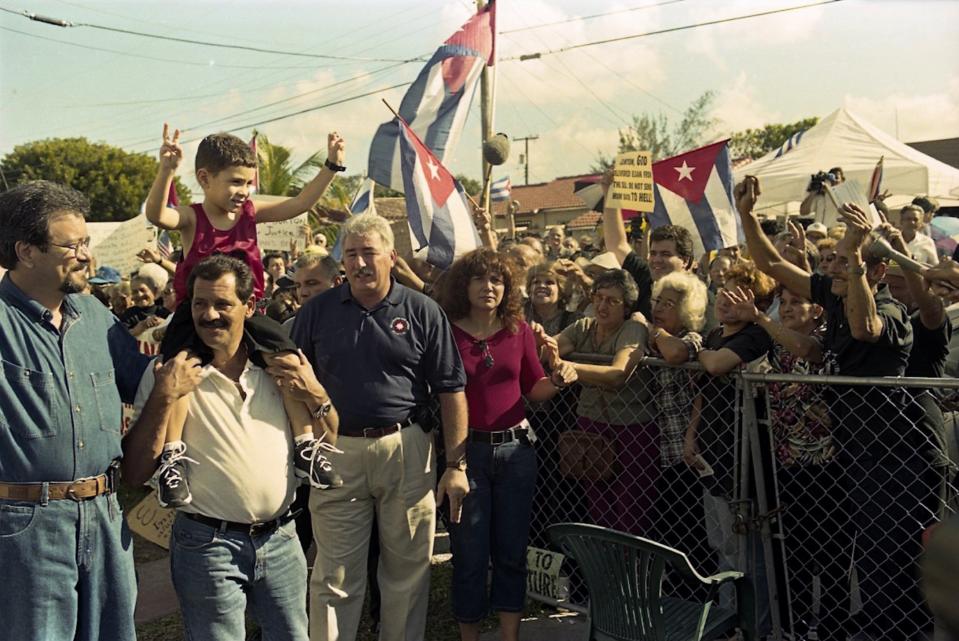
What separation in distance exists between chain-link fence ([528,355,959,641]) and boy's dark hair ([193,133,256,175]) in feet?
6.70

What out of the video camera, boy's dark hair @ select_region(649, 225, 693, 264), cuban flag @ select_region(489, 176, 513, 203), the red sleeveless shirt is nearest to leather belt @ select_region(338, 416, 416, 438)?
the red sleeveless shirt

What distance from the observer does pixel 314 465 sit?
3482 millimetres

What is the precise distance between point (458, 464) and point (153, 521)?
5.56 ft

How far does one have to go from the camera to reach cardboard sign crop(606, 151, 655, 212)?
7.22 meters

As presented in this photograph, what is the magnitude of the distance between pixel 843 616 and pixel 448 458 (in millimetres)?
2058

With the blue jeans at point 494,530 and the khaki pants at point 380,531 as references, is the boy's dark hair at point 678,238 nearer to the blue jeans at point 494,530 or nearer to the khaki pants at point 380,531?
the blue jeans at point 494,530

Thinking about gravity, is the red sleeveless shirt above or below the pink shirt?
above

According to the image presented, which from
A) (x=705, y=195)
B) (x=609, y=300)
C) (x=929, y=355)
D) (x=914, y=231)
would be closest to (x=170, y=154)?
(x=609, y=300)

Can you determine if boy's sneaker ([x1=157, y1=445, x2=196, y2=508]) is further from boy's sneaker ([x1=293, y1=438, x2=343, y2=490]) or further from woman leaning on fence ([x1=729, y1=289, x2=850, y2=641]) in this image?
woman leaning on fence ([x1=729, y1=289, x2=850, y2=641])

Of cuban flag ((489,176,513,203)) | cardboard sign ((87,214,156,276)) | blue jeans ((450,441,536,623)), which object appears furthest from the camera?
cuban flag ((489,176,513,203))

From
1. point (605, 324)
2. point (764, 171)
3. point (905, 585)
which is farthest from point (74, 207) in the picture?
point (764, 171)

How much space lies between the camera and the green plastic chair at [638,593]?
3463mm

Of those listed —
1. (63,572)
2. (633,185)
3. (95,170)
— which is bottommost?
(63,572)

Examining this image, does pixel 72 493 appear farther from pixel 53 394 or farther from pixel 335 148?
pixel 335 148
